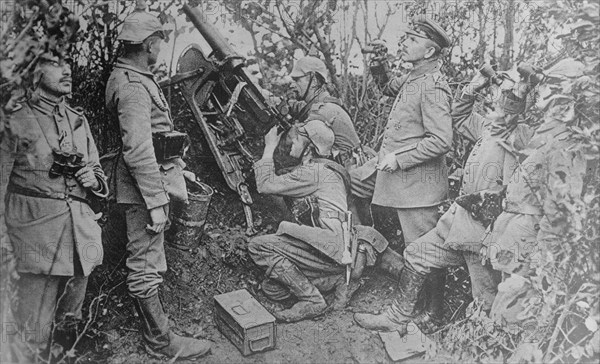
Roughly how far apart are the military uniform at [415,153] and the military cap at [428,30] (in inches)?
6.5

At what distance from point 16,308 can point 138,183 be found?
1.07 m

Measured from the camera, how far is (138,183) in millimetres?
4348

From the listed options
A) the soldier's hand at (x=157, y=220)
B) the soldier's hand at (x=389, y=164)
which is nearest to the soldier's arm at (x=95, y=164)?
the soldier's hand at (x=157, y=220)

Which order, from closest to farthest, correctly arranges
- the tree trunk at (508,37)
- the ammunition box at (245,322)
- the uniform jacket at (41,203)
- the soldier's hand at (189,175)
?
the uniform jacket at (41,203) → the ammunition box at (245,322) → the soldier's hand at (189,175) → the tree trunk at (508,37)

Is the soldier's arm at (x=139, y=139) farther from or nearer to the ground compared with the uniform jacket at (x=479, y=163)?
farther from the ground

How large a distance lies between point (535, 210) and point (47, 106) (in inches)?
130

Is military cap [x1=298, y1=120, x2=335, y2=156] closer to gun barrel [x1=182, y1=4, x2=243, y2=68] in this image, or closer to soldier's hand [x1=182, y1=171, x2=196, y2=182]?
gun barrel [x1=182, y1=4, x2=243, y2=68]

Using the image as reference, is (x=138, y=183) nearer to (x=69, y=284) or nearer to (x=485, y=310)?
(x=69, y=284)

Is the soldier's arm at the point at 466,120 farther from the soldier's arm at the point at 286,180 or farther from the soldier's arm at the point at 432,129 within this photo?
the soldier's arm at the point at 286,180

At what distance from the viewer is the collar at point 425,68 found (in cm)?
483

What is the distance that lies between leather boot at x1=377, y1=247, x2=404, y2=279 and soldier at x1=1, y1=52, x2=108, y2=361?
6.54ft

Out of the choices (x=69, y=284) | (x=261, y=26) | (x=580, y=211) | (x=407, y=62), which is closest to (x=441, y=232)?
(x=580, y=211)

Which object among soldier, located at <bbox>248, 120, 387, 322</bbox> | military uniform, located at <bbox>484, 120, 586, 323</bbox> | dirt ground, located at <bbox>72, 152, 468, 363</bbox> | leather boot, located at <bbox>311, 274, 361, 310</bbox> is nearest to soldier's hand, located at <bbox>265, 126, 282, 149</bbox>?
soldier, located at <bbox>248, 120, 387, 322</bbox>

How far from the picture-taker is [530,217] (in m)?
4.70
